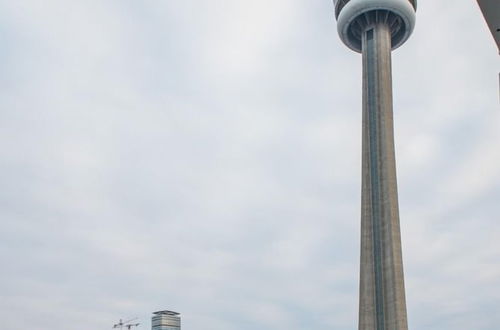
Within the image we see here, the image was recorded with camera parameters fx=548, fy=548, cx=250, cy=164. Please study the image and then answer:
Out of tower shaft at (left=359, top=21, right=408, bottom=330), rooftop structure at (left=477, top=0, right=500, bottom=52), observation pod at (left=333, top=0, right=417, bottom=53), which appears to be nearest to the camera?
rooftop structure at (left=477, top=0, right=500, bottom=52)

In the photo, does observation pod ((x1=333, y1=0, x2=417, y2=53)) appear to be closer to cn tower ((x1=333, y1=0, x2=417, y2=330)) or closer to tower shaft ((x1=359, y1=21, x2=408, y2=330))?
cn tower ((x1=333, y1=0, x2=417, y2=330))

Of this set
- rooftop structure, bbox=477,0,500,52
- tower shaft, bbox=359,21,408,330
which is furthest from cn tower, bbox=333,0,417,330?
rooftop structure, bbox=477,0,500,52

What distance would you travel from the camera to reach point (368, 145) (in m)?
112

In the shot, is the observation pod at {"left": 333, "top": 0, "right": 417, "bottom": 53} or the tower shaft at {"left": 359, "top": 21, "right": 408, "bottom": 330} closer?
the tower shaft at {"left": 359, "top": 21, "right": 408, "bottom": 330}

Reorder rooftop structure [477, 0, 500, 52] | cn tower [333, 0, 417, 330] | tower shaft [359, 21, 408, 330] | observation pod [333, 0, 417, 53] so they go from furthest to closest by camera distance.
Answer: observation pod [333, 0, 417, 53]
cn tower [333, 0, 417, 330]
tower shaft [359, 21, 408, 330]
rooftop structure [477, 0, 500, 52]

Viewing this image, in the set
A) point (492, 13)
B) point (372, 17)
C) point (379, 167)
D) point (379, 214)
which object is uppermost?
point (372, 17)

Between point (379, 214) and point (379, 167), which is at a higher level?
point (379, 167)

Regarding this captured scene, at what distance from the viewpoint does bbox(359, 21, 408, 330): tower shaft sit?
10038 centimetres

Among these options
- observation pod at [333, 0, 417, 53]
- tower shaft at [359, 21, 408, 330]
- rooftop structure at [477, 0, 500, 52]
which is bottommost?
rooftop structure at [477, 0, 500, 52]

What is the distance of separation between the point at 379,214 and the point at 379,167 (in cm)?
959

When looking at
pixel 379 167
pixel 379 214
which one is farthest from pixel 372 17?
pixel 379 214

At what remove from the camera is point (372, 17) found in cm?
12594

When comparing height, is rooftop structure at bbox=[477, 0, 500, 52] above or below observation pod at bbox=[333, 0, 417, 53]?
below

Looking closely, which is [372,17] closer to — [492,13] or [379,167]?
[379,167]
